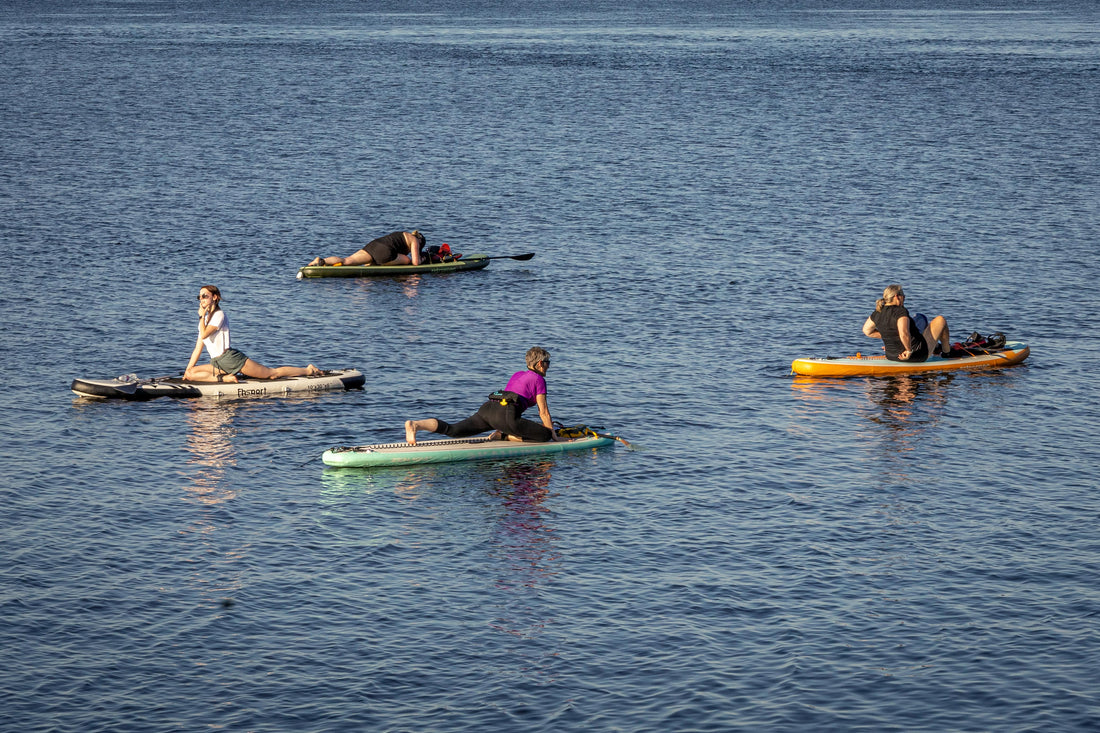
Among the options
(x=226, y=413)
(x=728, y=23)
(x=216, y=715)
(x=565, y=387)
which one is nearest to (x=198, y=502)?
(x=226, y=413)

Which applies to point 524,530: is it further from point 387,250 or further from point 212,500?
point 387,250

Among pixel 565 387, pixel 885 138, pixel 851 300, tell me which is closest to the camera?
pixel 565 387

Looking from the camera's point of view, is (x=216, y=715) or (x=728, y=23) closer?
(x=216, y=715)

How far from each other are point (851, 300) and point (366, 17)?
5622 inches

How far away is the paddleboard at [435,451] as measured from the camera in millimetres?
23094

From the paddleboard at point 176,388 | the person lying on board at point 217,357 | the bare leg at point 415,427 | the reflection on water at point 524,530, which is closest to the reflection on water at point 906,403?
the reflection on water at point 524,530

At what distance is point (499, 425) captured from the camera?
77.8 feet

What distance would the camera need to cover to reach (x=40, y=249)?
42.6 metres

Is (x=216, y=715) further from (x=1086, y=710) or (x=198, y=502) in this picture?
(x=1086, y=710)

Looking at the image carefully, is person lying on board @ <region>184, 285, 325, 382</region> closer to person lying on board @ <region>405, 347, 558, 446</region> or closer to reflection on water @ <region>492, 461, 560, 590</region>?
person lying on board @ <region>405, 347, 558, 446</region>

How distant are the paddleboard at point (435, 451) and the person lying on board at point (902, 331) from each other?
8.45 m

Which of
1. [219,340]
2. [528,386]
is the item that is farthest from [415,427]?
[219,340]

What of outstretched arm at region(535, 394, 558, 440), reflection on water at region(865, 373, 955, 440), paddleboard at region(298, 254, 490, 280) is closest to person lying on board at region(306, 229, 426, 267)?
paddleboard at region(298, 254, 490, 280)

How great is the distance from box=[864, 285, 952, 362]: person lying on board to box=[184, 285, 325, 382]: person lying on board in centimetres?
1216
